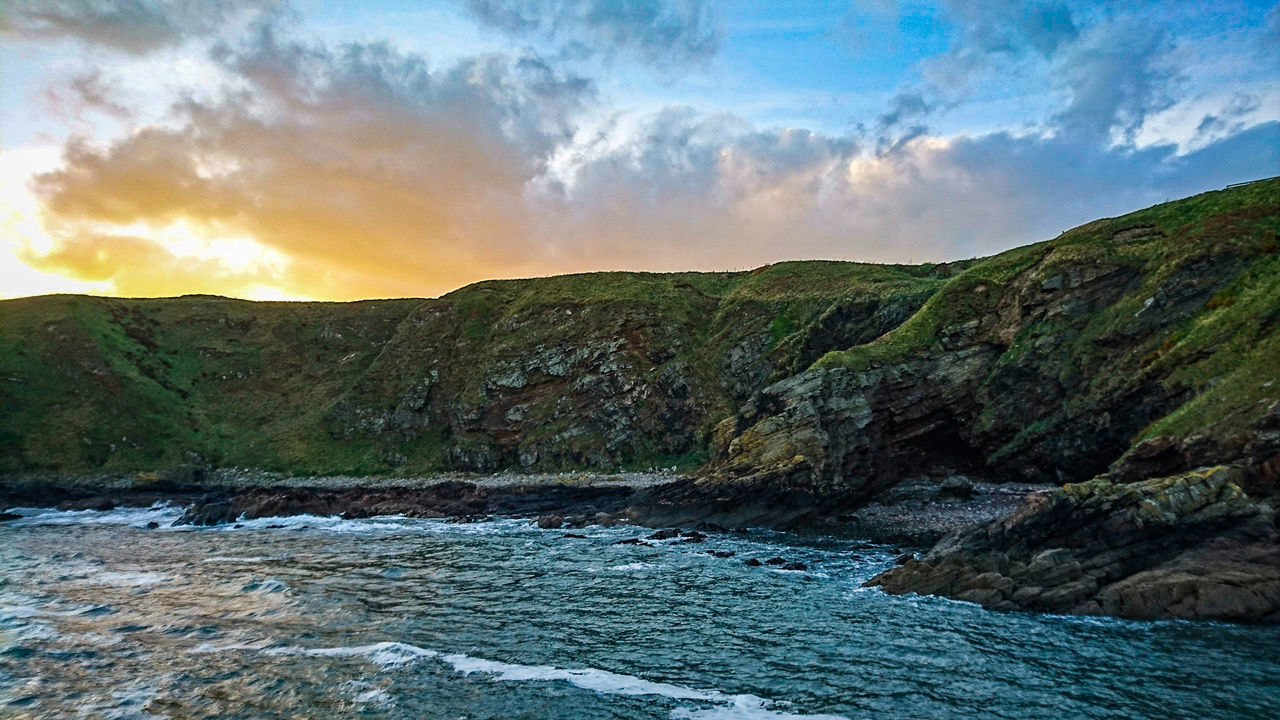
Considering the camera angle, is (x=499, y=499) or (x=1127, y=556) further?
(x=499, y=499)

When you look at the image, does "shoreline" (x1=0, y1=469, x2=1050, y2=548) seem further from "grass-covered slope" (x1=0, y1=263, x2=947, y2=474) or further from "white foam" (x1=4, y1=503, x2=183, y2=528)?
"grass-covered slope" (x1=0, y1=263, x2=947, y2=474)

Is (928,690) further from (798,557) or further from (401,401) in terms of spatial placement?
Answer: (401,401)

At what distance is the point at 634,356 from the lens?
8444 cm

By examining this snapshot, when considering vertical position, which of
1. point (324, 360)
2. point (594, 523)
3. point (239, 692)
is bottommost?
point (594, 523)

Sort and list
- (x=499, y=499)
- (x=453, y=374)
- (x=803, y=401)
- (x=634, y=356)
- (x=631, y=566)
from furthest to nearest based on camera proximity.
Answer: (x=453, y=374) → (x=634, y=356) → (x=499, y=499) → (x=803, y=401) → (x=631, y=566)

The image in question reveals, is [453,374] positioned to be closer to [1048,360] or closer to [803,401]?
[803,401]

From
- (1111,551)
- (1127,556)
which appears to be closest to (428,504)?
(1111,551)

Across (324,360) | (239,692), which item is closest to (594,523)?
(239,692)

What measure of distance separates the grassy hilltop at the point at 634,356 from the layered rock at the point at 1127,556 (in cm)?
557

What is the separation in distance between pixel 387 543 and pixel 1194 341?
52.2 metres

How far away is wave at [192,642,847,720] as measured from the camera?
1623 cm

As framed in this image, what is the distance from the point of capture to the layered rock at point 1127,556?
21719mm

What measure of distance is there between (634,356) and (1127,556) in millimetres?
63845

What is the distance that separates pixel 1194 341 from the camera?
37656 millimetres
